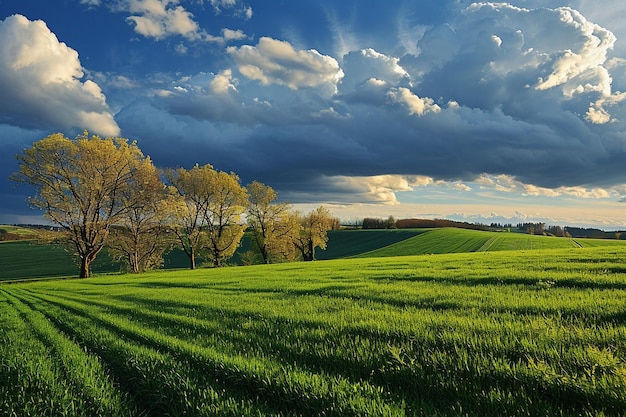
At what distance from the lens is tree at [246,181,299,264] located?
69.9 m

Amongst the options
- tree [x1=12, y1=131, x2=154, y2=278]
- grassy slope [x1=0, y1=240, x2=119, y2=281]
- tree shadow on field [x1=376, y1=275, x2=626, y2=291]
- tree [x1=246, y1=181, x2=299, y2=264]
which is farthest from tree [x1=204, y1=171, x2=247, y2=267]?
tree shadow on field [x1=376, y1=275, x2=626, y2=291]

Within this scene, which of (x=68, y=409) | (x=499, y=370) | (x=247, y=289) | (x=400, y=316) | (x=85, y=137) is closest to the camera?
(x=499, y=370)

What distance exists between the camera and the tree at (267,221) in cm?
6988

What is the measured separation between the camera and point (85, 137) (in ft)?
147

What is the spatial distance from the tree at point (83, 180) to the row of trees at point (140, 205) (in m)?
0.10

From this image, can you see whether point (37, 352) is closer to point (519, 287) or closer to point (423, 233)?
point (519, 287)

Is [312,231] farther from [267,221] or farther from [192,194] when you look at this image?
[192,194]

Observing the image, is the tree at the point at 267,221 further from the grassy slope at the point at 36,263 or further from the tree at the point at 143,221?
the grassy slope at the point at 36,263

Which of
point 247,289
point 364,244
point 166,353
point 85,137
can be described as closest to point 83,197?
point 85,137

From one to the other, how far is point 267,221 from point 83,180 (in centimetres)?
3304

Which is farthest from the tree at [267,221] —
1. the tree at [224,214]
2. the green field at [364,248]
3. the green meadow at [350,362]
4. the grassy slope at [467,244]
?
the green meadow at [350,362]

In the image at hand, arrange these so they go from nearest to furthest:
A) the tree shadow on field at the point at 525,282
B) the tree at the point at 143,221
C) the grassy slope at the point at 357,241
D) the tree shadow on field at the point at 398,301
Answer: the tree shadow on field at the point at 398,301
the tree shadow on field at the point at 525,282
the tree at the point at 143,221
the grassy slope at the point at 357,241

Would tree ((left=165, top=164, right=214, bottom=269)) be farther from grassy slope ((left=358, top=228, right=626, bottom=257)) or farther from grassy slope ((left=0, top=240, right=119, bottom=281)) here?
grassy slope ((left=358, top=228, right=626, bottom=257))

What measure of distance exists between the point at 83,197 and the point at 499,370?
50.9 metres
